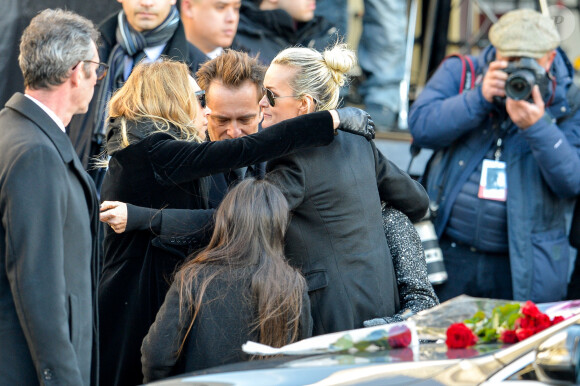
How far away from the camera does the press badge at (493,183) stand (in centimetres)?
561

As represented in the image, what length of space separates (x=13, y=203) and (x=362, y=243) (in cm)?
140

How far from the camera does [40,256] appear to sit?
10.5 ft

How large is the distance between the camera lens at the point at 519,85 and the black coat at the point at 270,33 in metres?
1.58

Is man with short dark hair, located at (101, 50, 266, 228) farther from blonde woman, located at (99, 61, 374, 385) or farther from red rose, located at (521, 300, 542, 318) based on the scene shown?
red rose, located at (521, 300, 542, 318)

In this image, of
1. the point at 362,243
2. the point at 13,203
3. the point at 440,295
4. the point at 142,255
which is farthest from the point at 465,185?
the point at 13,203

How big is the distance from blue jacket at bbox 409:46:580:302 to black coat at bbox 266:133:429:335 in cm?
179

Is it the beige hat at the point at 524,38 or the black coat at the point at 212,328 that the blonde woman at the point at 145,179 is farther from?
the beige hat at the point at 524,38

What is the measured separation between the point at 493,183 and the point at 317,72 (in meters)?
1.90

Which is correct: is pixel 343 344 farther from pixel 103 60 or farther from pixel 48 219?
pixel 103 60

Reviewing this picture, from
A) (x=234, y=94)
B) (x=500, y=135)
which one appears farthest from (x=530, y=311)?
(x=500, y=135)

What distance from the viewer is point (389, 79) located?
7.55 metres

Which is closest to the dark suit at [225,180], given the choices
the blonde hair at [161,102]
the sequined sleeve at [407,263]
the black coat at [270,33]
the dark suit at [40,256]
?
the blonde hair at [161,102]

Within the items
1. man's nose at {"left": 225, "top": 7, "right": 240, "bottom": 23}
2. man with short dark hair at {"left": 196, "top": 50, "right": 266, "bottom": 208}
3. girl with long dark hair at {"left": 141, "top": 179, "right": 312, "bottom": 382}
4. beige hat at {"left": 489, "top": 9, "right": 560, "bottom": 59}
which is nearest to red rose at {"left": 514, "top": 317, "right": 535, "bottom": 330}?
girl with long dark hair at {"left": 141, "top": 179, "right": 312, "bottom": 382}

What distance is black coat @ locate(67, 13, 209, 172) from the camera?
5.36 metres
